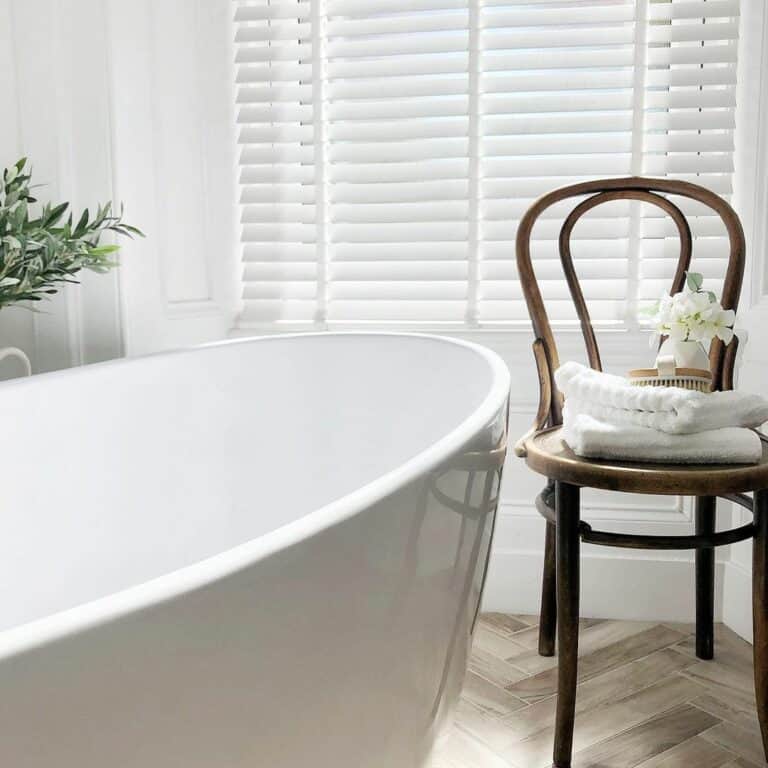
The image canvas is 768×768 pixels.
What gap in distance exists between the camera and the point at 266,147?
→ 7.36 ft

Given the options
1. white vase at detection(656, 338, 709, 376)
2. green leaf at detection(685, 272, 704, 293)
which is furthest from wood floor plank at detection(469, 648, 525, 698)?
green leaf at detection(685, 272, 704, 293)

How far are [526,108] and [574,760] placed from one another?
1.38 m

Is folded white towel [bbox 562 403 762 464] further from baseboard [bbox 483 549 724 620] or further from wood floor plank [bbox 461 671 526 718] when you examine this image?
baseboard [bbox 483 549 724 620]

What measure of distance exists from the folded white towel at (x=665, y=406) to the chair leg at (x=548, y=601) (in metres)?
0.40

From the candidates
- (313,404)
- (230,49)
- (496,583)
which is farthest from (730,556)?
(230,49)

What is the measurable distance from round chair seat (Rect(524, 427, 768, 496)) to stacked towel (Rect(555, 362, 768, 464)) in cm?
2

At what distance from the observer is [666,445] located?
1376 millimetres

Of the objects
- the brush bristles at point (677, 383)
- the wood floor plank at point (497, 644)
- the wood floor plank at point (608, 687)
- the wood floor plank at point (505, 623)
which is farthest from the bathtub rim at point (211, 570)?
the wood floor plank at point (505, 623)

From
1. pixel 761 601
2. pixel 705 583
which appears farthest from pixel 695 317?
pixel 705 583

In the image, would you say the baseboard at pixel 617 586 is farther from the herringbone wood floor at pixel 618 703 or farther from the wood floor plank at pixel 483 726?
the wood floor plank at pixel 483 726

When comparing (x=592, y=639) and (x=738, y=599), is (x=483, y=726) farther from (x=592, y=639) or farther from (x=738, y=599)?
(x=738, y=599)

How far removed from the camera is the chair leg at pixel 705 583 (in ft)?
5.82

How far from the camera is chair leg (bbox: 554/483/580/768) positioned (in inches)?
55.9

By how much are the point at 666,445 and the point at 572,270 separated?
0.59m
